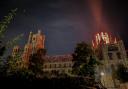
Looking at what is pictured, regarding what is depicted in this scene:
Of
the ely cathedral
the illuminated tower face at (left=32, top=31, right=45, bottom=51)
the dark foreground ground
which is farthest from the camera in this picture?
the illuminated tower face at (left=32, top=31, right=45, bottom=51)

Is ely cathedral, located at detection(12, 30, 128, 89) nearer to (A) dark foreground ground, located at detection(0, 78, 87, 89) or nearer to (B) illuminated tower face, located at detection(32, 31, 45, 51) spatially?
(B) illuminated tower face, located at detection(32, 31, 45, 51)

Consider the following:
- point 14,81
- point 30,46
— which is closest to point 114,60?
point 30,46

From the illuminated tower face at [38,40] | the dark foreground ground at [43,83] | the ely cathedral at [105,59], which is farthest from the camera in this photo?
the illuminated tower face at [38,40]

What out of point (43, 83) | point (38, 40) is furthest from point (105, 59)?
point (43, 83)

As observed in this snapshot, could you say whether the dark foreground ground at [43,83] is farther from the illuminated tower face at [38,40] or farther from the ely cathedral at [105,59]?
the illuminated tower face at [38,40]

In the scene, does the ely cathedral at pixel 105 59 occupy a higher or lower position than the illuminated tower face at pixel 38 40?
lower

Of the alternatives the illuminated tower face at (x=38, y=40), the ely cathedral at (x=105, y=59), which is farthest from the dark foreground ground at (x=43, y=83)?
the illuminated tower face at (x=38, y=40)

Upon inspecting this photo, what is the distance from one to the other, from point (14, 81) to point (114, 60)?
1902 inches

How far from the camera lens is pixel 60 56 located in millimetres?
70562

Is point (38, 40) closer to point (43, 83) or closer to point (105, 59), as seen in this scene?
point (105, 59)

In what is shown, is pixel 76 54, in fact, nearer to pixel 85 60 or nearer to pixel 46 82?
pixel 85 60

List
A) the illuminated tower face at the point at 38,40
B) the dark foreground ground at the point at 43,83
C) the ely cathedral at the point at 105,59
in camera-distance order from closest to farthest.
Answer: the dark foreground ground at the point at 43,83, the ely cathedral at the point at 105,59, the illuminated tower face at the point at 38,40

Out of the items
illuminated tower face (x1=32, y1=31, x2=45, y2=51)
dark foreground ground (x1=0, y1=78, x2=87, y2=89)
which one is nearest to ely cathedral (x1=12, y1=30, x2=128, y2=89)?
illuminated tower face (x1=32, y1=31, x2=45, y2=51)

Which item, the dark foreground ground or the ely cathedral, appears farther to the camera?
the ely cathedral
